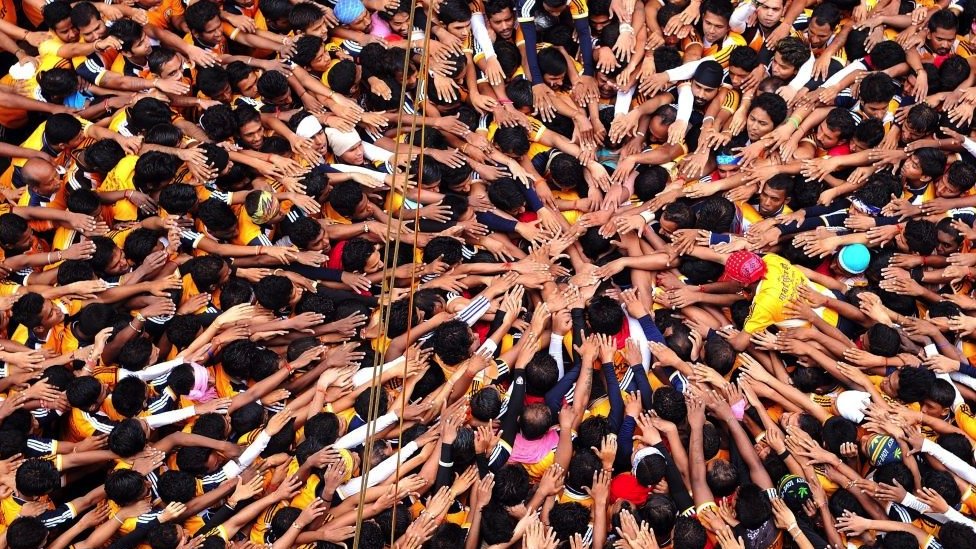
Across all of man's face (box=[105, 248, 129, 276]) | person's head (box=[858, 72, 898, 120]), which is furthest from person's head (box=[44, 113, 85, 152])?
person's head (box=[858, 72, 898, 120])

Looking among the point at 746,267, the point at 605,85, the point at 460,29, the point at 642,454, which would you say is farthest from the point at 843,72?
the point at 642,454

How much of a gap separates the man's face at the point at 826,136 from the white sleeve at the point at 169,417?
3.65 metres

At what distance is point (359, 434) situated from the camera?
20.2 ft

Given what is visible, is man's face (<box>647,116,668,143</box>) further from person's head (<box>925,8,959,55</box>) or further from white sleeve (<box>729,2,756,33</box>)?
person's head (<box>925,8,959,55</box>)

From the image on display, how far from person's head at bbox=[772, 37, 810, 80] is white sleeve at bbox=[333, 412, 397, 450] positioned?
3.02m

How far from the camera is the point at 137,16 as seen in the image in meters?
7.24

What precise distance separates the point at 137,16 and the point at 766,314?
381 centimetres

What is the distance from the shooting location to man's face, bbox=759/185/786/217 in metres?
6.89

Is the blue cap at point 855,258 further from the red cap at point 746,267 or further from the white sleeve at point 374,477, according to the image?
the white sleeve at point 374,477

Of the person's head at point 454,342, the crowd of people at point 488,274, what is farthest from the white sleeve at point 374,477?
the person's head at point 454,342

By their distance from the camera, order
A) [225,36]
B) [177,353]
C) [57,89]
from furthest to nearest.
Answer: [225,36] < [57,89] < [177,353]

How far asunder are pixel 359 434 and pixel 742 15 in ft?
10.8

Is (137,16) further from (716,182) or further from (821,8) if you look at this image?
(821,8)

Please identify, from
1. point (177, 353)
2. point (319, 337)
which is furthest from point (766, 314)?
point (177, 353)
